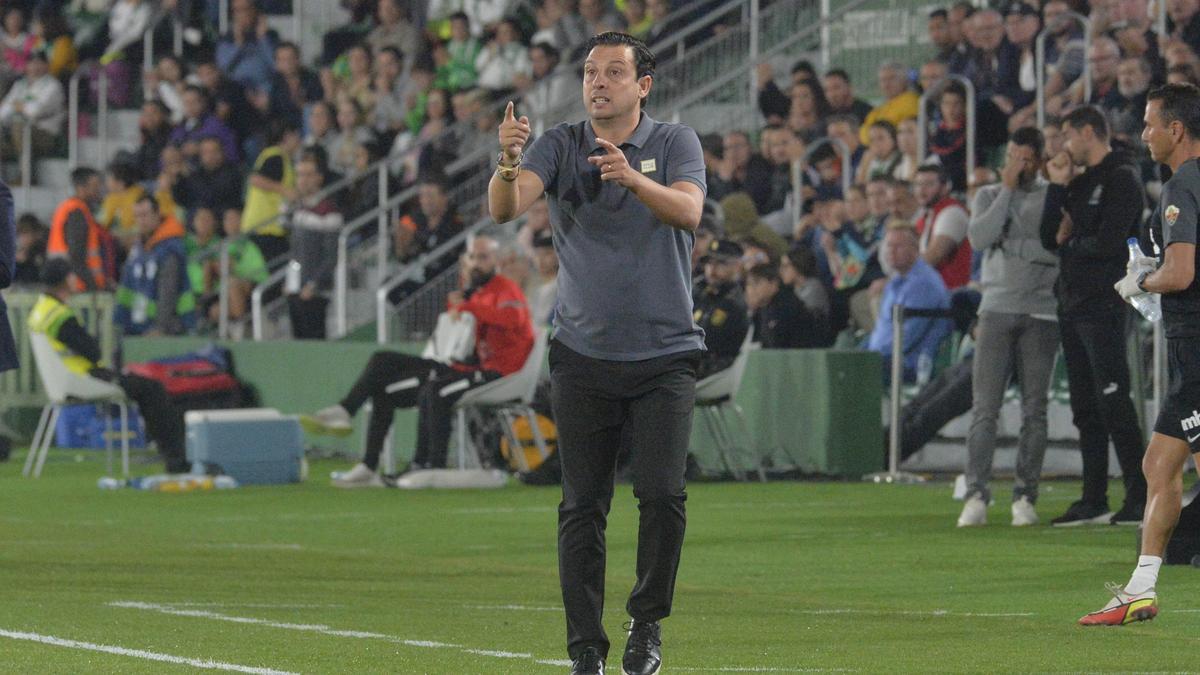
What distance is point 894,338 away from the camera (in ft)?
53.8

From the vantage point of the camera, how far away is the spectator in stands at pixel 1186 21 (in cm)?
1795

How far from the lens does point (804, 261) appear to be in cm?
1797

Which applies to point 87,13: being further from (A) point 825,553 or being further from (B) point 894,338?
(A) point 825,553

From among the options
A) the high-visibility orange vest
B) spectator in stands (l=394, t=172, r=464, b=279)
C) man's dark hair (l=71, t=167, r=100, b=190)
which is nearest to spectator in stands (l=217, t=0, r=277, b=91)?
man's dark hair (l=71, t=167, r=100, b=190)

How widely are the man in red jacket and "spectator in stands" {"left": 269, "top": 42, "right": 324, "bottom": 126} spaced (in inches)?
422

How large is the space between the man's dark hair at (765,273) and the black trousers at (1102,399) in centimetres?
526

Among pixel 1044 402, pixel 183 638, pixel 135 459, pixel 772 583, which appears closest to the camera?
pixel 183 638

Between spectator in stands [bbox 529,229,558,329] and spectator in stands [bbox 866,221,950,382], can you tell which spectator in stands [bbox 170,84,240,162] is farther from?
spectator in stands [bbox 866,221,950,382]

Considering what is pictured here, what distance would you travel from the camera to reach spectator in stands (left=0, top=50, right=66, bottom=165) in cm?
2944

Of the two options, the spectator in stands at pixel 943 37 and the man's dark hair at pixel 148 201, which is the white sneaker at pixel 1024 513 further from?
the man's dark hair at pixel 148 201

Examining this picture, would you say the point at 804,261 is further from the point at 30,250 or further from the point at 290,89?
the point at 290,89

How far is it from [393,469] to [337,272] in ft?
15.8

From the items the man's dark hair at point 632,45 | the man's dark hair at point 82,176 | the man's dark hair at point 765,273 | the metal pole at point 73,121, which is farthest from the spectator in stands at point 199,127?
the man's dark hair at point 632,45

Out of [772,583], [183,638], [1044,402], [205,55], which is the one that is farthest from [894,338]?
[205,55]
